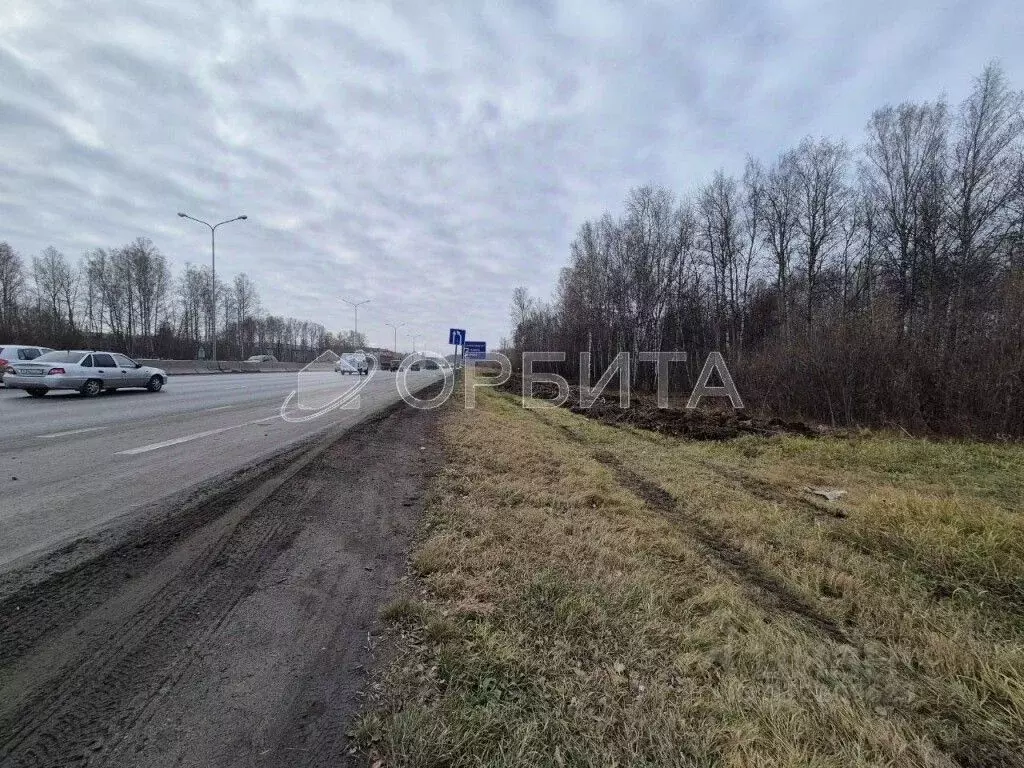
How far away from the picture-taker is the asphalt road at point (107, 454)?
4055mm

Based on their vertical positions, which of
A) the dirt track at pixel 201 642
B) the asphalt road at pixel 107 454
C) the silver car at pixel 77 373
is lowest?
the dirt track at pixel 201 642

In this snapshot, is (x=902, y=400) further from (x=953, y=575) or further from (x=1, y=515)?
(x=1, y=515)

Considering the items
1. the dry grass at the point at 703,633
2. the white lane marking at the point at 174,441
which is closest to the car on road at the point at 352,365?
the white lane marking at the point at 174,441

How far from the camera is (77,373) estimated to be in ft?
45.3

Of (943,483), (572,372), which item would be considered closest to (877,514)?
(943,483)

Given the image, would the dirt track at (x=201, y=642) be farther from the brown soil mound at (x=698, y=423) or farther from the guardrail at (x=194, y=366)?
the guardrail at (x=194, y=366)

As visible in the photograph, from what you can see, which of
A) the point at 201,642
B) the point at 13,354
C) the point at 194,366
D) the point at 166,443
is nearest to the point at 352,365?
the point at 194,366

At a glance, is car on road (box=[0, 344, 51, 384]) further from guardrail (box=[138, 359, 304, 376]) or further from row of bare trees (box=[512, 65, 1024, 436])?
row of bare trees (box=[512, 65, 1024, 436])

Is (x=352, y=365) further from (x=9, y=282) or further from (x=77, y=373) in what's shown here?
(x=9, y=282)

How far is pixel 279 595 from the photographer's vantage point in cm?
307

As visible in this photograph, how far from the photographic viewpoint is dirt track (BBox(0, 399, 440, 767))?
6.03 ft

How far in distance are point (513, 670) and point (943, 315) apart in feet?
70.5

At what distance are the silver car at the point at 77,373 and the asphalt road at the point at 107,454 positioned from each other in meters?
0.67

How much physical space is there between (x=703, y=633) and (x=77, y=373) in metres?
18.6
